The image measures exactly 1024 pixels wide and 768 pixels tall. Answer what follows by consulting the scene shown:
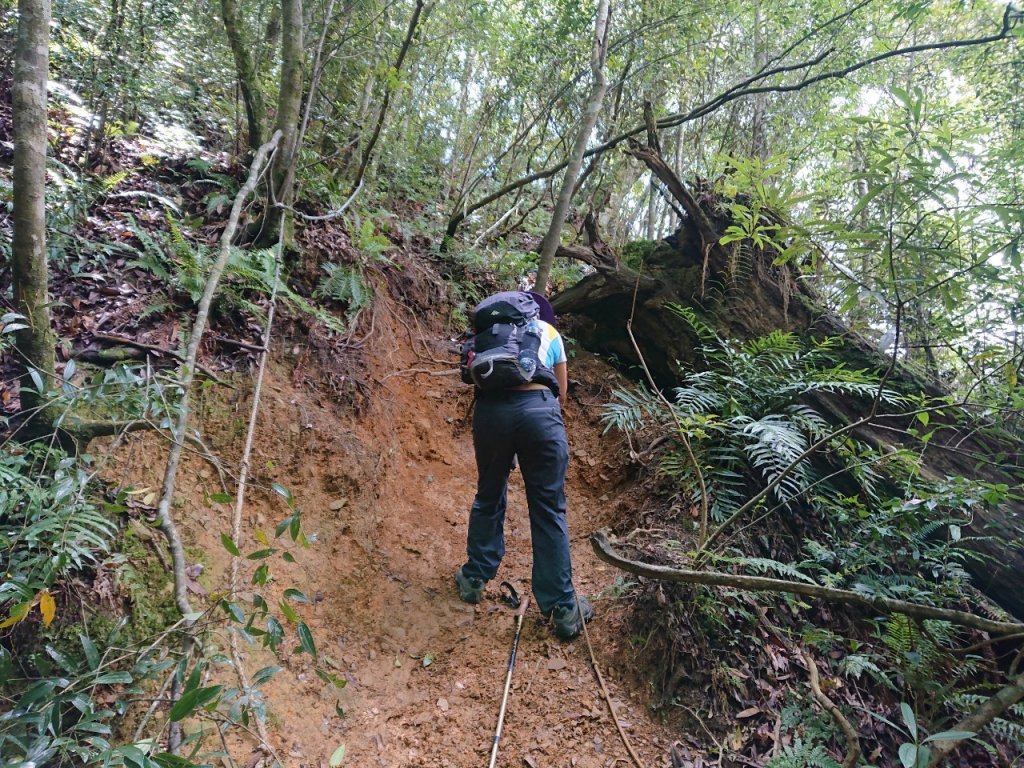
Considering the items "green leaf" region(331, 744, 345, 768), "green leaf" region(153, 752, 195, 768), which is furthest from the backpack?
"green leaf" region(153, 752, 195, 768)

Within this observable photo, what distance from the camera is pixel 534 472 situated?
3908mm

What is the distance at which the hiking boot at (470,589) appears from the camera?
4.18 meters

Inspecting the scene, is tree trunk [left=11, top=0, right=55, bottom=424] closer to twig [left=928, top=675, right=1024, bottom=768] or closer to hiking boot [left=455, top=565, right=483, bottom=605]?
hiking boot [left=455, top=565, right=483, bottom=605]

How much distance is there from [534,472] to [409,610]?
1.49m

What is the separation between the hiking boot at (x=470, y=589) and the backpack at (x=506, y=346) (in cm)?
156

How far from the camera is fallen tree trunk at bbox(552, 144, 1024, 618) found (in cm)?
377

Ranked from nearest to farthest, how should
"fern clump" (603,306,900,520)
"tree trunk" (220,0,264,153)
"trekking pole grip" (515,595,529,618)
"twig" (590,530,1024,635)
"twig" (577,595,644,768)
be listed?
"twig" (590,530,1024,635)
"twig" (577,595,644,768)
"trekking pole grip" (515,595,529,618)
"fern clump" (603,306,900,520)
"tree trunk" (220,0,264,153)

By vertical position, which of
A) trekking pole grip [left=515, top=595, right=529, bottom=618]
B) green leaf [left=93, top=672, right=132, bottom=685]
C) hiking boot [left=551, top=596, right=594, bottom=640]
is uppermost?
green leaf [left=93, top=672, right=132, bottom=685]

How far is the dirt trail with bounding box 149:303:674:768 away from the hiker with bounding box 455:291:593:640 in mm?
313

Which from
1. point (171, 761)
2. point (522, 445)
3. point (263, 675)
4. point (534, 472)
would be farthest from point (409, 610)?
point (171, 761)

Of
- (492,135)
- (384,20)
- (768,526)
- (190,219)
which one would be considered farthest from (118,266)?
(492,135)

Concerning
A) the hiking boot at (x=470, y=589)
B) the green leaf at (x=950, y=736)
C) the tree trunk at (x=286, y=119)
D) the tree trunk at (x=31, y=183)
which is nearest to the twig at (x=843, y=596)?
the green leaf at (x=950, y=736)

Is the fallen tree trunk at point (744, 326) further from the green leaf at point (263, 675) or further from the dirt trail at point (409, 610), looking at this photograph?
the green leaf at point (263, 675)

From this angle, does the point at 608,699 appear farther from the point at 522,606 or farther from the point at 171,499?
the point at 171,499
